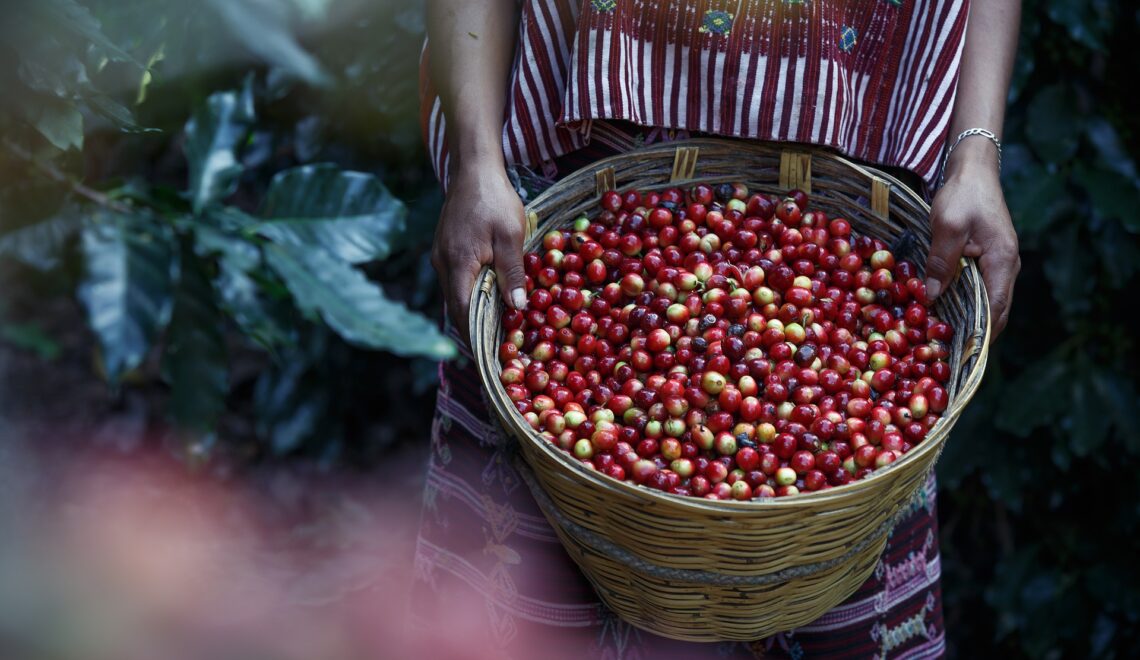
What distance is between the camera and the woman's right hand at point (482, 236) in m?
1.42

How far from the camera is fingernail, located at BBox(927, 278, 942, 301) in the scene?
1.46 metres

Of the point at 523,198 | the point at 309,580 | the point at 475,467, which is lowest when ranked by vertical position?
the point at 309,580

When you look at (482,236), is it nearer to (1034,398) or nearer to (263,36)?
(263,36)

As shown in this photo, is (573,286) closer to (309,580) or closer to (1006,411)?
(1006,411)

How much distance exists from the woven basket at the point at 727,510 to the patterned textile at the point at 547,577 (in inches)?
3.4

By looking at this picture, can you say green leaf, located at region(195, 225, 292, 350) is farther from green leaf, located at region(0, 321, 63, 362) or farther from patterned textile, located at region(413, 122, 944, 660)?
patterned textile, located at region(413, 122, 944, 660)

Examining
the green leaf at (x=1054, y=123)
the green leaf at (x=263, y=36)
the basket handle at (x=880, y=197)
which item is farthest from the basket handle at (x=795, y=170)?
the green leaf at (x=263, y=36)

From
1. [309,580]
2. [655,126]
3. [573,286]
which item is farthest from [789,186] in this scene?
[309,580]

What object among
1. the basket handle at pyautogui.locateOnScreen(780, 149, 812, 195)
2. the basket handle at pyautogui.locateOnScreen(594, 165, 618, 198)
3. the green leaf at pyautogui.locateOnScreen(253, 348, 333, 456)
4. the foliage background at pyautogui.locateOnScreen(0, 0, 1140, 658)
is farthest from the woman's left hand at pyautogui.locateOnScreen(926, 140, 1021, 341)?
the green leaf at pyautogui.locateOnScreen(253, 348, 333, 456)

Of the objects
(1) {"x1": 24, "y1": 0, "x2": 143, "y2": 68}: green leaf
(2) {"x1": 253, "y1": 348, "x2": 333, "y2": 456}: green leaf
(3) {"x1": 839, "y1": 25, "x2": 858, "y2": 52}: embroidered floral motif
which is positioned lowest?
(2) {"x1": 253, "y1": 348, "x2": 333, "y2": 456}: green leaf

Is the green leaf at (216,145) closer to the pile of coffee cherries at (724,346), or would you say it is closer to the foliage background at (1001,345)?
the foliage background at (1001,345)

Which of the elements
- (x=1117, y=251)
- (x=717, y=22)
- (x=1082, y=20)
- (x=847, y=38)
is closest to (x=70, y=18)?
(x=717, y=22)

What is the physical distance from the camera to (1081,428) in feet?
7.40

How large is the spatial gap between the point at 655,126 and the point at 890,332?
470mm
